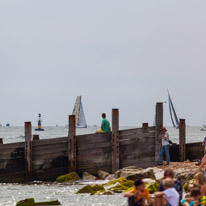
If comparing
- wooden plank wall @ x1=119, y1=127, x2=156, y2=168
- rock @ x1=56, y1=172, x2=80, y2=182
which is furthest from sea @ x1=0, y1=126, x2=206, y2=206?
wooden plank wall @ x1=119, y1=127, x2=156, y2=168

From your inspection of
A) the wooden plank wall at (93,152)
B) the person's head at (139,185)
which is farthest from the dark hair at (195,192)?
the wooden plank wall at (93,152)

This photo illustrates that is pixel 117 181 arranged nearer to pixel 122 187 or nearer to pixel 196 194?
pixel 122 187

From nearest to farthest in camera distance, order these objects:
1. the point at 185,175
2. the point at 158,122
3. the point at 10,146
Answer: the point at 185,175 < the point at 10,146 < the point at 158,122

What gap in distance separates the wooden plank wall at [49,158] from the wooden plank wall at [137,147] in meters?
2.54

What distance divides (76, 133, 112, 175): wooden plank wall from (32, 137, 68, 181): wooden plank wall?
2.12 feet

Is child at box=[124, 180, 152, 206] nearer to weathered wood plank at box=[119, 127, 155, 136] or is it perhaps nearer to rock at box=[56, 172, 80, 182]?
rock at box=[56, 172, 80, 182]

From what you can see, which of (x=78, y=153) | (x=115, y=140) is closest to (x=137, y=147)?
(x=115, y=140)

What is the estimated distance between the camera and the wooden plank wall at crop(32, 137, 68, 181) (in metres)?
21.6

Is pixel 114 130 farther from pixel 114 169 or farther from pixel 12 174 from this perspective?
pixel 12 174

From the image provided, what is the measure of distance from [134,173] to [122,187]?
1.47 meters

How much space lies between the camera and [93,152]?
22000 mm

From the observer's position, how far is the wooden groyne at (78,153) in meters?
21.4

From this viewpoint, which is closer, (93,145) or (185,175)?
(185,175)

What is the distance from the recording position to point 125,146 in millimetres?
22266
